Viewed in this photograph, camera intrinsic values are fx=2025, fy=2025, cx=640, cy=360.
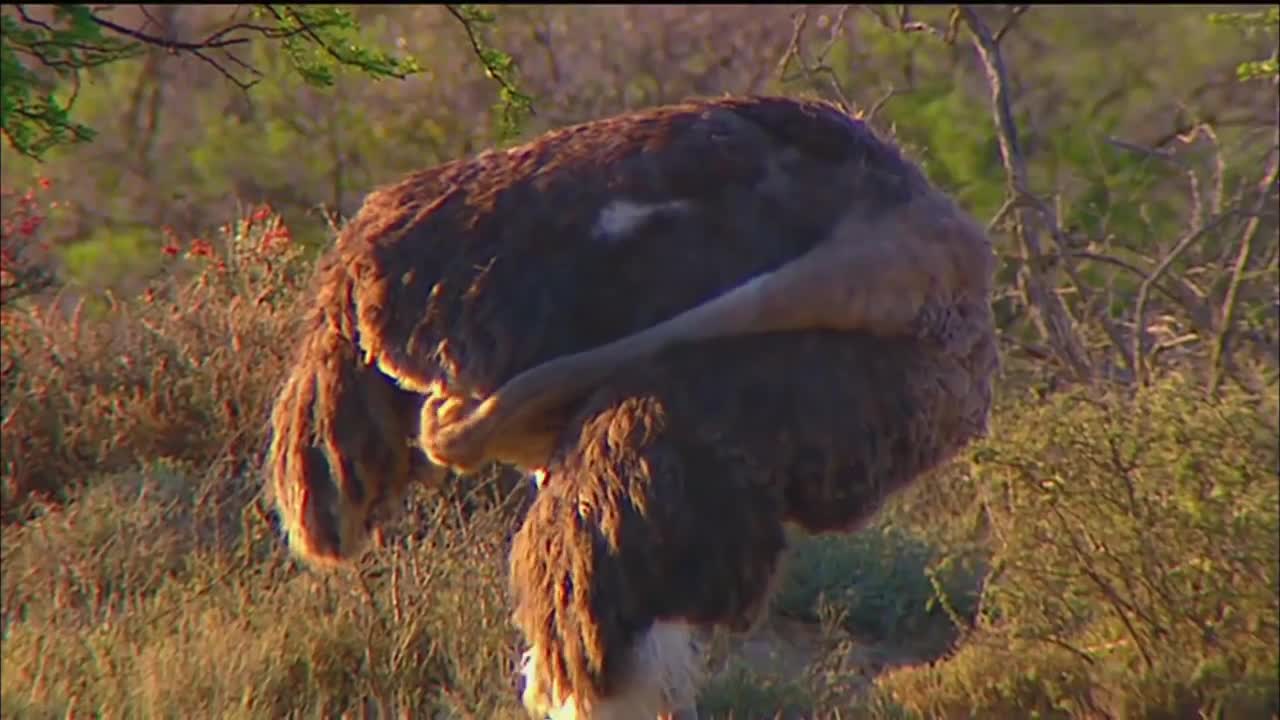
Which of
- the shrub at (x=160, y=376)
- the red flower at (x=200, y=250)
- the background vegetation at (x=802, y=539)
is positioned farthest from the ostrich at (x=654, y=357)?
the red flower at (x=200, y=250)

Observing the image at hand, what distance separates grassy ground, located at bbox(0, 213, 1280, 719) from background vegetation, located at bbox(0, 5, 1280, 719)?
0.5 inches

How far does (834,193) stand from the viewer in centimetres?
320

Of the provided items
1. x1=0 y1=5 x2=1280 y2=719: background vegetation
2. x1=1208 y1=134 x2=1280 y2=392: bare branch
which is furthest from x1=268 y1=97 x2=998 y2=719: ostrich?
x1=1208 y1=134 x2=1280 y2=392: bare branch

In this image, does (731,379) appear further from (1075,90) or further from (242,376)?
(1075,90)

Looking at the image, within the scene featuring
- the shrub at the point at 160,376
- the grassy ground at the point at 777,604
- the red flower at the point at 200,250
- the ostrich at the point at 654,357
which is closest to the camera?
the ostrich at the point at 654,357

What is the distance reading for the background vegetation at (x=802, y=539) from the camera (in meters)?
5.08

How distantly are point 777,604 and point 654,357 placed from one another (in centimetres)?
396

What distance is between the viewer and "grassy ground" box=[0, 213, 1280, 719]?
520 centimetres

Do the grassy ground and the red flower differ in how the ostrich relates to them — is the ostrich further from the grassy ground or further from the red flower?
the red flower

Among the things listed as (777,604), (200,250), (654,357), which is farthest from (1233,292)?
(654,357)

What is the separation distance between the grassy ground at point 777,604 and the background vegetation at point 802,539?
0.01m

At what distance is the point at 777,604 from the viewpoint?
269 inches

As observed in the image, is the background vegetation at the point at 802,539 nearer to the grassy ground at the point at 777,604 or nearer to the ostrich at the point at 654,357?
the grassy ground at the point at 777,604

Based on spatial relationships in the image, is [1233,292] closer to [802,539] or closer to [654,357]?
[802,539]
